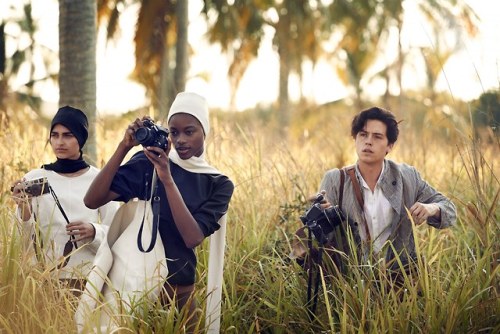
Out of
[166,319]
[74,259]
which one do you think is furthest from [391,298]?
[74,259]

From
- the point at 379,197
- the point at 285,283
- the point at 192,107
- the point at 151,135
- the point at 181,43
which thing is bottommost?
the point at 285,283

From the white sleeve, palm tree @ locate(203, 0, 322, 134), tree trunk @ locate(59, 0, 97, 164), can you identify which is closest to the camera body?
the white sleeve

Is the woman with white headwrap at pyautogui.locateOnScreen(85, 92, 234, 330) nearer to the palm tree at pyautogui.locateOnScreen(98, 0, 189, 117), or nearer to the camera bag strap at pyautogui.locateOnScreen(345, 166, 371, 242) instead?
the camera bag strap at pyautogui.locateOnScreen(345, 166, 371, 242)

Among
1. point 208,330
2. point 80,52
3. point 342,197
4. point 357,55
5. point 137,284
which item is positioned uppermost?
point 357,55

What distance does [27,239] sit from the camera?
4113 mm

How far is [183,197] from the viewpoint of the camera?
381 cm

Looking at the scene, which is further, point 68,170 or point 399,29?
point 399,29

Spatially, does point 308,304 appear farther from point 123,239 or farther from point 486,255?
point 123,239

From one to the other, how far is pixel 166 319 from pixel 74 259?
72cm

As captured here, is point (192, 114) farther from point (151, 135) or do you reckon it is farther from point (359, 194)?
point (359, 194)

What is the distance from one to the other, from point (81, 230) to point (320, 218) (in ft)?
3.89

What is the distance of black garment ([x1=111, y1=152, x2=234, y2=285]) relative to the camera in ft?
12.4

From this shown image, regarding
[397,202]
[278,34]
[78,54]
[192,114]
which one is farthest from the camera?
[278,34]

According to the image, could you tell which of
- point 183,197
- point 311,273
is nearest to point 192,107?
point 183,197
